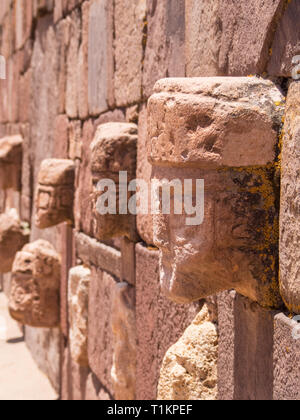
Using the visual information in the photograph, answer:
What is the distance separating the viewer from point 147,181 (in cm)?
272

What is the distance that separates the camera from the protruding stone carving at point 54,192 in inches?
164

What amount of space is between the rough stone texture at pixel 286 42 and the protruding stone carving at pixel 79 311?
8.72 ft

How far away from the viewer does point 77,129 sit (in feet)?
14.1

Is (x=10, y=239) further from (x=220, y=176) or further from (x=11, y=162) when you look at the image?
(x=220, y=176)

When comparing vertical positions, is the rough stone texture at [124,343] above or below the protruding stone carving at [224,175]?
below

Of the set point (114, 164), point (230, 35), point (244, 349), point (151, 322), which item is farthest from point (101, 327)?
point (230, 35)

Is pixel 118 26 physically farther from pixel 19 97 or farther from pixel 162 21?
pixel 19 97

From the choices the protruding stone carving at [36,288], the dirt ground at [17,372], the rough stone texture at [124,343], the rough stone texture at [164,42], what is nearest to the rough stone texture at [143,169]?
the rough stone texture at [164,42]

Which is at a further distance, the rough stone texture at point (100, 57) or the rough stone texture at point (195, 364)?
the rough stone texture at point (100, 57)

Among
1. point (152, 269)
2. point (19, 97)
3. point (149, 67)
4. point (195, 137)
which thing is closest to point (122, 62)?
point (149, 67)

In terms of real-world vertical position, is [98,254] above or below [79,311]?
above

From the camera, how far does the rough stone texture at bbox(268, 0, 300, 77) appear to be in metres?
1.49

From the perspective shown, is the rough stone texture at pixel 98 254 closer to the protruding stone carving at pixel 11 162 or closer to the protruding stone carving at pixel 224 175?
the protruding stone carving at pixel 224 175

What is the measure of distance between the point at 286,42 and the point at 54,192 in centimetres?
283
